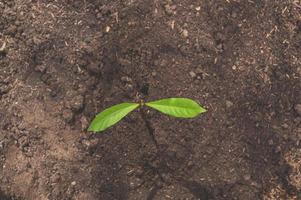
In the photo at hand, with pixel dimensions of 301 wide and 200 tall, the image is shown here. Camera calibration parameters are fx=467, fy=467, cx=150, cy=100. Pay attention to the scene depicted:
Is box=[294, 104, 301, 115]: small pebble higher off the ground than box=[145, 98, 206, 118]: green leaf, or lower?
lower

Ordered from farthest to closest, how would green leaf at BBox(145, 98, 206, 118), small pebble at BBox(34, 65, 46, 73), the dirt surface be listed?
small pebble at BBox(34, 65, 46, 73), the dirt surface, green leaf at BBox(145, 98, 206, 118)

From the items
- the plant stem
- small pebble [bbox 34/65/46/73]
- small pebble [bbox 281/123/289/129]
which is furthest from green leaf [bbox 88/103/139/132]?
small pebble [bbox 281/123/289/129]

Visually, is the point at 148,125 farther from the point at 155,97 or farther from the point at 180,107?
the point at 180,107

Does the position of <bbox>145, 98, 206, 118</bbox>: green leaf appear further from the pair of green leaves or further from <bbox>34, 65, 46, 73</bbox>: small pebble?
<bbox>34, 65, 46, 73</bbox>: small pebble

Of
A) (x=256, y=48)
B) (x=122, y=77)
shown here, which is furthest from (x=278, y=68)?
(x=122, y=77)

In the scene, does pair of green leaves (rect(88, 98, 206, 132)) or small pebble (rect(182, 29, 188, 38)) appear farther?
small pebble (rect(182, 29, 188, 38))

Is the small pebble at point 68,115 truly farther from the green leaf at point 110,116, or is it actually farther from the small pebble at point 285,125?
the small pebble at point 285,125
